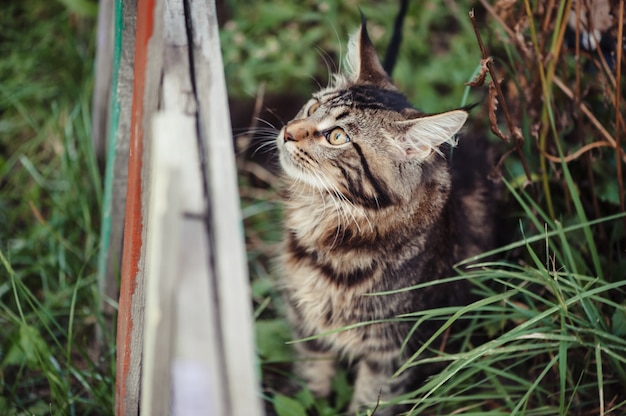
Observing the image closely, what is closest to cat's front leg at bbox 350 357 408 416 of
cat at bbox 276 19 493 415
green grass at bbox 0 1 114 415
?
cat at bbox 276 19 493 415

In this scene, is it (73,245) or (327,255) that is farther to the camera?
(73,245)

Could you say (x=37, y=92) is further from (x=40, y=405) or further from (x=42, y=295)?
(x=40, y=405)

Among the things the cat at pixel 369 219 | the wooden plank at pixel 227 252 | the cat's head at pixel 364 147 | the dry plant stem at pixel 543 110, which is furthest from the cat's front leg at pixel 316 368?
the wooden plank at pixel 227 252

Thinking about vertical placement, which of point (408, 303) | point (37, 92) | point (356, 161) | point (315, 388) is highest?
point (37, 92)

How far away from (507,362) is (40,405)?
4.85 ft

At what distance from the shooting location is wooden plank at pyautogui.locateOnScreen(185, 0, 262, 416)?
0.83m

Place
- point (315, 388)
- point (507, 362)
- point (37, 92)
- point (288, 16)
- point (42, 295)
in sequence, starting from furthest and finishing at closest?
point (288, 16)
point (37, 92)
point (42, 295)
point (315, 388)
point (507, 362)

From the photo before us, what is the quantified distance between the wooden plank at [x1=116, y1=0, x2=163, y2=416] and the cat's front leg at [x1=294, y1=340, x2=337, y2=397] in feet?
2.49

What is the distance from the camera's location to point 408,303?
5.82ft

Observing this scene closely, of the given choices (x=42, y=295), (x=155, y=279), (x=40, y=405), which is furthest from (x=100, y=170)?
(x=155, y=279)

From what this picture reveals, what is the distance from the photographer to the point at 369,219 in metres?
1.72

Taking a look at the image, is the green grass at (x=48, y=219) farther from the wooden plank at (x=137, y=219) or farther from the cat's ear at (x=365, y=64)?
the cat's ear at (x=365, y=64)

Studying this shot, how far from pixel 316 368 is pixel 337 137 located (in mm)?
841

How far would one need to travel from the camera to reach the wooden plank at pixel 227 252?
83 centimetres
